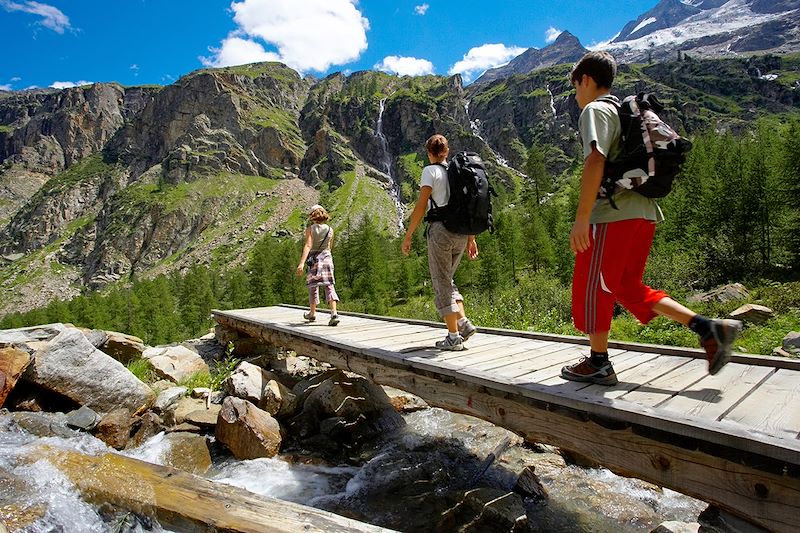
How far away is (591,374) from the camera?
13.9ft

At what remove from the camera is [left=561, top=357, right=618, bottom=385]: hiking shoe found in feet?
13.6

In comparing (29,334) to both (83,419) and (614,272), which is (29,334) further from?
(614,272)

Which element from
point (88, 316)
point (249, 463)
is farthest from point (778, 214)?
point (88, 316)

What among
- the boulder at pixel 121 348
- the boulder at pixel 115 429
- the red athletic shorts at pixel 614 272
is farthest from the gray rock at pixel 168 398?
the red athletic shorts at pixel 614 272

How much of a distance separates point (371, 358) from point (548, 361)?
108 inches

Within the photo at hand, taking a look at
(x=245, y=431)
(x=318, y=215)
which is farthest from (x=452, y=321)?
(x=318, y=215)

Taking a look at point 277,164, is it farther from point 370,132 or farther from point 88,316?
point 88,316

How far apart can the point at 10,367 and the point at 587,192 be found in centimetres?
840

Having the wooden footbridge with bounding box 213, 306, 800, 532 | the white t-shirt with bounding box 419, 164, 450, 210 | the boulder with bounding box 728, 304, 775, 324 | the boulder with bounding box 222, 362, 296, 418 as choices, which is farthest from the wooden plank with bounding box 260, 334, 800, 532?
the boulder with bounding box 728, 304, 775, 324

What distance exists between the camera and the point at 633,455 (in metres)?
3.51

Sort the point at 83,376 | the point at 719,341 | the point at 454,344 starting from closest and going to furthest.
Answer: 1. the point at 719,341
2. the point at 454,344
3. the point at 83,376

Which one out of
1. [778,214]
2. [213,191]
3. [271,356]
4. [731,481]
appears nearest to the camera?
[731,481]

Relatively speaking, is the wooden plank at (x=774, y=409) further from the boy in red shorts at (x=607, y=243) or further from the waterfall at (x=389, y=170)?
the waterfall at (x=389, y=170)

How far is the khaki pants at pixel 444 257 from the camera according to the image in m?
5.81
